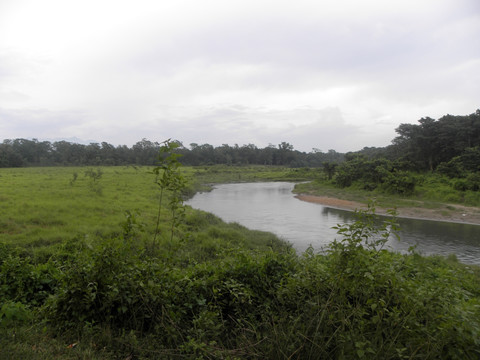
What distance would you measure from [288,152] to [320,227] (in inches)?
3013

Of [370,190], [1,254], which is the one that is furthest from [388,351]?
Answer: [370,190]

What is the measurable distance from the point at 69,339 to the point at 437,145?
34749 mm

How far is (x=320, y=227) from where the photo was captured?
16.1 meters

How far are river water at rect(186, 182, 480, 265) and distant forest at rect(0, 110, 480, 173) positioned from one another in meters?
7.25

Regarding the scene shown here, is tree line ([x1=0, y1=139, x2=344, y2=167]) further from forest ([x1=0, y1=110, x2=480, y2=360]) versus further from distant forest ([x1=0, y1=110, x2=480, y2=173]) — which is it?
forest ([x1=0, y1=110, x2=480, y2=360])

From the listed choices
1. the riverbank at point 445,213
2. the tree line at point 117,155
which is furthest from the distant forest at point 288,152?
the riverbank at point 445,213

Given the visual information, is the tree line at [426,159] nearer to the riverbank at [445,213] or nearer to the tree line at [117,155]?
the riverbank at [445,213]

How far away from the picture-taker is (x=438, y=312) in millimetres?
2762

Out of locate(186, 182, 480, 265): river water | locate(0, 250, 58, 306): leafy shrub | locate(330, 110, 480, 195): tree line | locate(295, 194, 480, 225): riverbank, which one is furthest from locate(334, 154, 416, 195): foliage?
locate(0, 250, 58, 306): leafy shrub

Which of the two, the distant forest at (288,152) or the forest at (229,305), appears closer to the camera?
the forest at (229,305)

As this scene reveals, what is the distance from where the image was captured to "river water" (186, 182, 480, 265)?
1259 centimetres

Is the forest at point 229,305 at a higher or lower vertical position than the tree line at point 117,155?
lower

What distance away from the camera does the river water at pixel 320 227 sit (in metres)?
12.6

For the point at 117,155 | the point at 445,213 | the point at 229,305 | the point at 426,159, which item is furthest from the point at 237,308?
the point at 117,155
